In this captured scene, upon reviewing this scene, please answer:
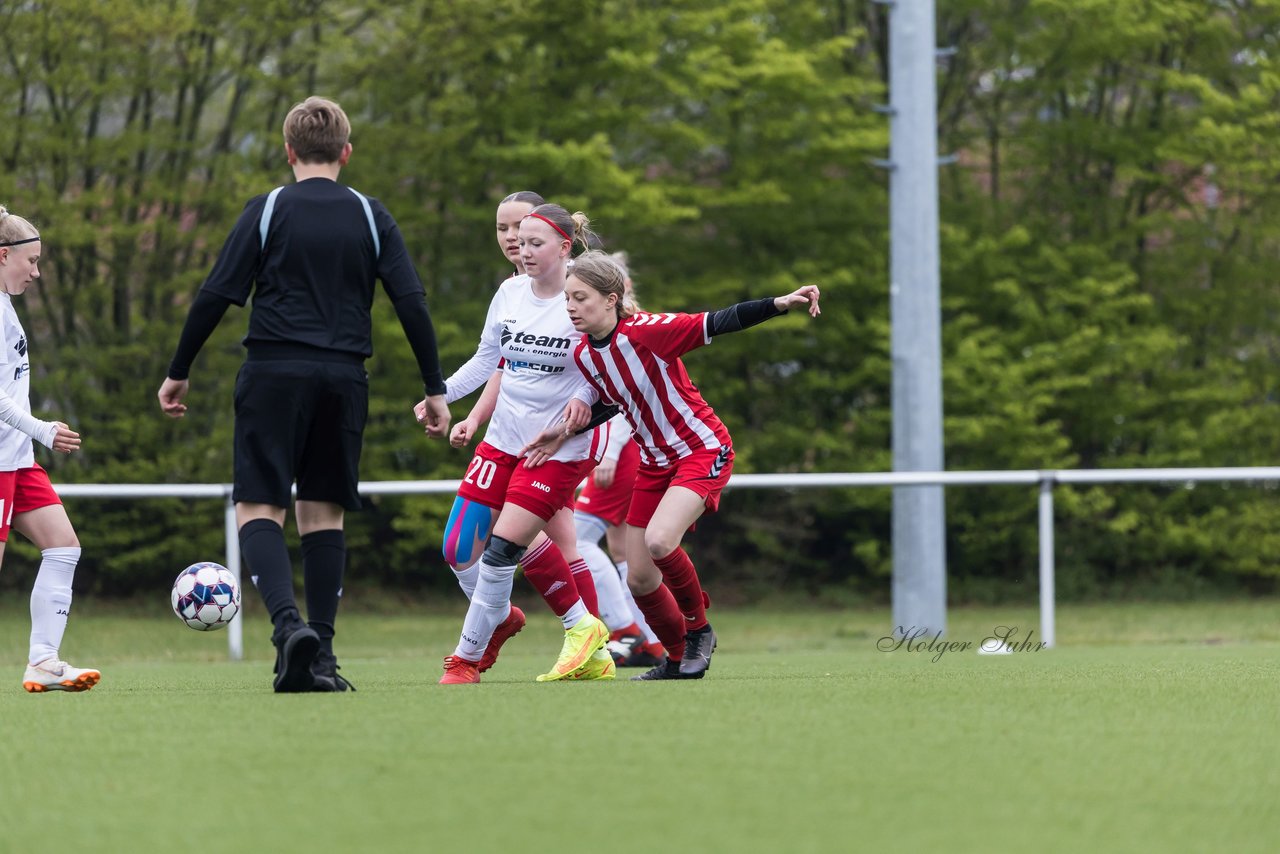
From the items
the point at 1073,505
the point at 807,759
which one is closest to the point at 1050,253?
the point at 1073,505

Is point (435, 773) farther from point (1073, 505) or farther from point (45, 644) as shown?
point (1073, 505)

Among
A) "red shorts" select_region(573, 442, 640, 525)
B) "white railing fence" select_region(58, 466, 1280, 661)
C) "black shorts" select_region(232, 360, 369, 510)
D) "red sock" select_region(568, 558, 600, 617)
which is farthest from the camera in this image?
"white railing fence" select_region(58, 466, 1280, 661)

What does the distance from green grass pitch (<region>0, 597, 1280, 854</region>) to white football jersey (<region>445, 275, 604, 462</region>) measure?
3.31ft

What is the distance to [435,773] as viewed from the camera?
12.7 ft

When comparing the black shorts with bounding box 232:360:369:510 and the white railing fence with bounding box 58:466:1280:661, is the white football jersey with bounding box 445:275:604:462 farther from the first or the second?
the white railing fence with bounding box 58:466:1280:661

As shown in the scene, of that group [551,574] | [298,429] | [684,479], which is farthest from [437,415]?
[551,574]

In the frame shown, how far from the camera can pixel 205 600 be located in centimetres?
Result: 696

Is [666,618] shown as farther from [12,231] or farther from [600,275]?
[12,231]

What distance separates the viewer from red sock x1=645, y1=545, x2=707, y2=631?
6.64m

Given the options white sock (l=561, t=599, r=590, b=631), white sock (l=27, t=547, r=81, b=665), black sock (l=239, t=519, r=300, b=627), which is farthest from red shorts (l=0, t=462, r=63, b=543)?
white sock (l=561, t=599, r=590, b=631)

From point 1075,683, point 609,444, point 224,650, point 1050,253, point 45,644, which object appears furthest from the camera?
point 1050,253

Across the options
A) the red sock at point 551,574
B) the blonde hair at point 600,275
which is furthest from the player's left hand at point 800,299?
the red sock at point 551,574

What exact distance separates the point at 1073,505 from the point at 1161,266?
321 cm

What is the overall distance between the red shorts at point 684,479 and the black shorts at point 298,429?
1.30 metres
